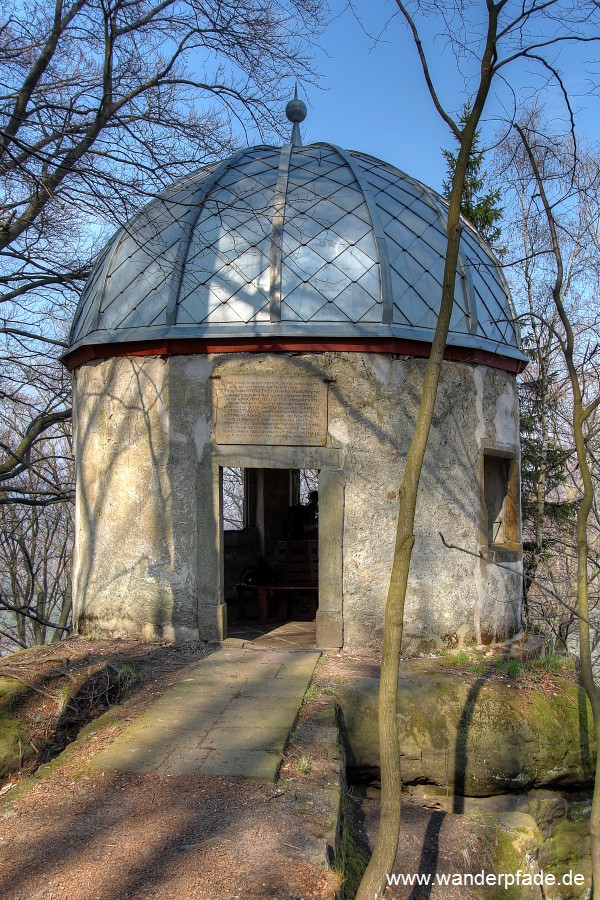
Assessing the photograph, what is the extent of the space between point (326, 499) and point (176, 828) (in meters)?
4.00

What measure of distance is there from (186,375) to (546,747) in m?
4.67

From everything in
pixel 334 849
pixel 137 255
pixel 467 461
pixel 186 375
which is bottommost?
pixel 334 849

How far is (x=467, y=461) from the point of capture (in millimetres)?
7816

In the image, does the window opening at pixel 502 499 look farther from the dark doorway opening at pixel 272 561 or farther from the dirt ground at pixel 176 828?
the dirt ground at pixel 176 828

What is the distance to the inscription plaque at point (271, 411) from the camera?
7.47 m

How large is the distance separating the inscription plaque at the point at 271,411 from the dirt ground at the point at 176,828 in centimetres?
247

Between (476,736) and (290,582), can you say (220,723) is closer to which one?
(476,736)

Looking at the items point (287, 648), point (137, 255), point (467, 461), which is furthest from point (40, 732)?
point (137, 255)

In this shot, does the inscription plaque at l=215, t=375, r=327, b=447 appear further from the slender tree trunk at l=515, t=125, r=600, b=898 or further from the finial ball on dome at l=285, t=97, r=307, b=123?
the finial ball on dome at l=285, t=97, r=307, b=123

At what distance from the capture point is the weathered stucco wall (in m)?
7.43

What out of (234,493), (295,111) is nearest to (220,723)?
(295,111)

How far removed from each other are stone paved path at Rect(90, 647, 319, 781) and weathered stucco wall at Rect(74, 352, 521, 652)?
Result: 957 mm

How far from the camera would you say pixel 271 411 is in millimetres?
7508

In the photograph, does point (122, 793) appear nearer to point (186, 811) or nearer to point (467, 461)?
point (186, 811)
